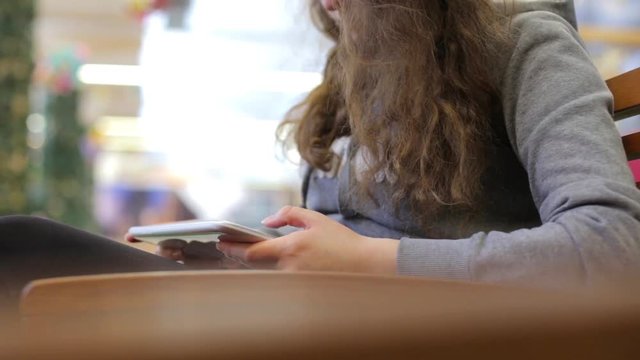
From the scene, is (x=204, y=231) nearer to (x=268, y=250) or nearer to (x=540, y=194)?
(x=268, y=250)

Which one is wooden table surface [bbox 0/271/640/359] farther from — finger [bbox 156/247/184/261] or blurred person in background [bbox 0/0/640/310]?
finger [bbox 156/247/184/261]

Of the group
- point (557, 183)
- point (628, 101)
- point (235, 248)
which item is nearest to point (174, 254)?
point (235, 248)

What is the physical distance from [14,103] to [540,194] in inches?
88.8

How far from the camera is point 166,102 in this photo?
18.9 ft

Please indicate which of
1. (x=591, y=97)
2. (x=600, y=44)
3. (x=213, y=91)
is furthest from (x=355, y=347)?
(x=213, y=91)

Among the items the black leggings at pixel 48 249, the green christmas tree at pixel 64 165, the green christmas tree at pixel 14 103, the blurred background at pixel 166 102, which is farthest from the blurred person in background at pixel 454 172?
the blurred background at pixel 166 102

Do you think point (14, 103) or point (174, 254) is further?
point (14, 103)

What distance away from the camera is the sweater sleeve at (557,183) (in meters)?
0.67

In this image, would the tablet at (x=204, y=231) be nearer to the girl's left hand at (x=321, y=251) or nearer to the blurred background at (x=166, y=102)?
the girl's left hand at (x=321, y=251)

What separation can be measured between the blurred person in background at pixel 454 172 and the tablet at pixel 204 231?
0.02 m

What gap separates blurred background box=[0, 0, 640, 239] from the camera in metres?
4.33

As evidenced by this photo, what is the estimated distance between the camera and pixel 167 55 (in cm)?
551

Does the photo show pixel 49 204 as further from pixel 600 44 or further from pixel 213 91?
pixel 600 44

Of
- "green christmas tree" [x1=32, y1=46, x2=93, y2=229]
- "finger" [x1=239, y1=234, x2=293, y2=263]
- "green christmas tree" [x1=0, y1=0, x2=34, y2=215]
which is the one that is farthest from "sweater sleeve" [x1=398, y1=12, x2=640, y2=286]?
"green christmas tree" [x1=32, y1=46, x2=93, y2=229]
